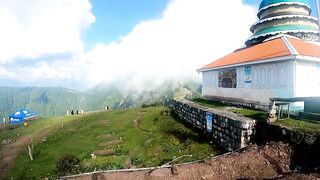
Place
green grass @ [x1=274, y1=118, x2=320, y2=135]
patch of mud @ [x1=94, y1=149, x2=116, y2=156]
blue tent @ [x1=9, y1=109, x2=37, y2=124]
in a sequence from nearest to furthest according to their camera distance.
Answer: green grass @ [x1=274, y1=118, x2=320, y2=135], patch of mud @ [x1=94, y1=149, x2=116, y2=156], blue tent @ [x1=9, y1=109, x2=37, y2=124]

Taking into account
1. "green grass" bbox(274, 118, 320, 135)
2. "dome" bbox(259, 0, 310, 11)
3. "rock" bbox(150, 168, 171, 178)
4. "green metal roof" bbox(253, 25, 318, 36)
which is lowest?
"rock" bbox(150, 168, 171, 178)

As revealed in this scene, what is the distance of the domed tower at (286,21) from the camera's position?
30031mm

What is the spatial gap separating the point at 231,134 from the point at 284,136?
4.30 metres

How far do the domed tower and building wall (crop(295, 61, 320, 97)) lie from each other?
7.80m

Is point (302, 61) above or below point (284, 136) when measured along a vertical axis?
above

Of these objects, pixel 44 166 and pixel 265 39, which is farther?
pixel 265 39

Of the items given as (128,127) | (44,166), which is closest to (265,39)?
(128,127)

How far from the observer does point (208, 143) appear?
22.9 metres

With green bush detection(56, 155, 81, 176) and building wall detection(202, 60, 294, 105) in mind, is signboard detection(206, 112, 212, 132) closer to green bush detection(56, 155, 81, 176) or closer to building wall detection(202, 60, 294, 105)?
building wall detection(202, 60, 294, 105)

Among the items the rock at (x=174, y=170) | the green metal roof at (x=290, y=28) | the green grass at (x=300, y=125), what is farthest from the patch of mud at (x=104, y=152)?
the green metal roof at (x=290, y=28)

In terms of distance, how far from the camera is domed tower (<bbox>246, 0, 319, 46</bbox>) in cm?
3003

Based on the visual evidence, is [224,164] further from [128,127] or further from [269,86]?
[128,127]

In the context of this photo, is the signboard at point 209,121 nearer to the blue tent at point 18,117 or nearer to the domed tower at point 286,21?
the domed tower at point 286,21

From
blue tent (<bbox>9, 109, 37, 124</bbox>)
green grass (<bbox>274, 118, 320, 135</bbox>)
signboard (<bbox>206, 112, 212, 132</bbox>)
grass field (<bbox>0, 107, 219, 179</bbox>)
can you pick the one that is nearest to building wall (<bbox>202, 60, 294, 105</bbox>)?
signboard (<bbox>206, 112, 212, 132</bbox>)
